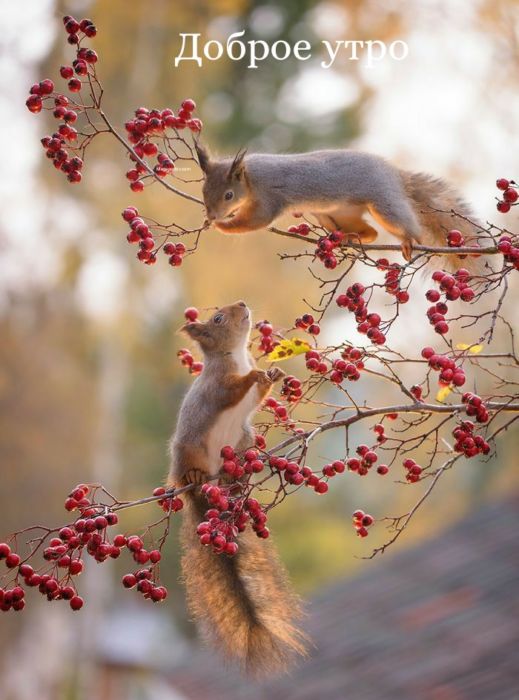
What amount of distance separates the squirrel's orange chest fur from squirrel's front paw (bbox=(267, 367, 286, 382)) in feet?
0.38

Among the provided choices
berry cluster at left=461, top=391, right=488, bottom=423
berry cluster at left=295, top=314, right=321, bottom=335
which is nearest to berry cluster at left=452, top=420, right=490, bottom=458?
berry cluster at left=461, top=391, right=488, bottom=423

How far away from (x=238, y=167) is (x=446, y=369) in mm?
913

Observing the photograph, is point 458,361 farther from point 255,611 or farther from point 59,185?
point 59,185

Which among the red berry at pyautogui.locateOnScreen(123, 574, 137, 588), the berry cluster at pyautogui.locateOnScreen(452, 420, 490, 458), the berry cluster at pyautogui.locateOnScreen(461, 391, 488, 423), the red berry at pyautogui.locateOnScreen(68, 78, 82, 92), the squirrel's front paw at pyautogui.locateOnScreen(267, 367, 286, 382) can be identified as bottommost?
the red berry at pyautogui.locateOnScreen(123, 574, 137, 588)

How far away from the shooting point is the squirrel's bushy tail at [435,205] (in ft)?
7.79

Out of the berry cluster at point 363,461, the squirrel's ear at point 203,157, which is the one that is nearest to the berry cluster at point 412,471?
the berry cluster at point 363,461

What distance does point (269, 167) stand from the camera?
2.62 meters

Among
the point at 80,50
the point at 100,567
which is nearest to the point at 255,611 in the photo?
the point at 80,50

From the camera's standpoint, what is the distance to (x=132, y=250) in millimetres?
10570

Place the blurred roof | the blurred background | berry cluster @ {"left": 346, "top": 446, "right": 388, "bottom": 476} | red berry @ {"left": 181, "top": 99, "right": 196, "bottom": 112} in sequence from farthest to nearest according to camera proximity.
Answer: the blurred background < the blurred roof < red berry @ {"left": 181, "top": 99, "right": 196, "bottom": 112} < berry cluster @ {"left": 346, "top": 446, "right": 388, "bottom": 476}

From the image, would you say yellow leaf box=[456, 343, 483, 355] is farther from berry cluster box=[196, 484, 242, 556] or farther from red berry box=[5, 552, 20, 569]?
red berry box=[5, 552, 20, 569]

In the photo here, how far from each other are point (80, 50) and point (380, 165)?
76 cm

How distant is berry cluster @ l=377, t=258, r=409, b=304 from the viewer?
1756 mm

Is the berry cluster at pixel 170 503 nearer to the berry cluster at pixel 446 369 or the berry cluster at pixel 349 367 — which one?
the berry cluster at pixel 349 367
